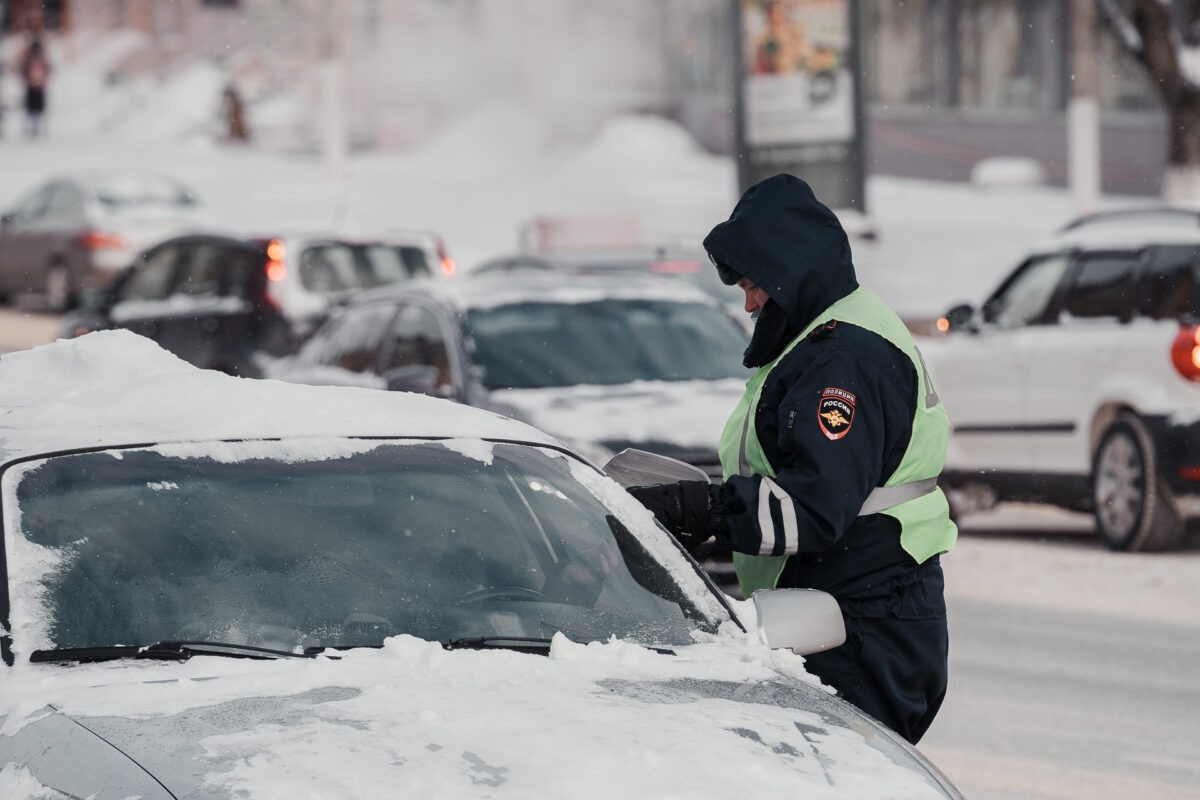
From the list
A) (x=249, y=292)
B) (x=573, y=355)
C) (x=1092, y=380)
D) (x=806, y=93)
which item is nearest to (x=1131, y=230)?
(x=1092, y=380)

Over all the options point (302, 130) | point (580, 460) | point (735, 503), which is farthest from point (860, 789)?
point (302, 130)

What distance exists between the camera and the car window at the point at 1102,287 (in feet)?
40.1

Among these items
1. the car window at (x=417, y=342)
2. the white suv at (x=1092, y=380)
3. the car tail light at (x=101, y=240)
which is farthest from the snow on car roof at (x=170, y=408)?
the car tail light at (x=101, y=240)

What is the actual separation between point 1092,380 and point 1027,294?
3.23ft

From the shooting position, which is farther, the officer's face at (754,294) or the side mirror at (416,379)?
the side mirror at (416,379)

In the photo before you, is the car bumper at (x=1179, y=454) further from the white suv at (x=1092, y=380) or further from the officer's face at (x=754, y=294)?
the officer's face at (x=754, y=294)

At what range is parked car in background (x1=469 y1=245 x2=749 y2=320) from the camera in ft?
52.2

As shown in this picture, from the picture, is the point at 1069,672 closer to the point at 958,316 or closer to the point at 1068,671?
the point at 1068,671

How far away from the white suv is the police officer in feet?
23.6

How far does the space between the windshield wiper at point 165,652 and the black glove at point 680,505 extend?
1015 mm

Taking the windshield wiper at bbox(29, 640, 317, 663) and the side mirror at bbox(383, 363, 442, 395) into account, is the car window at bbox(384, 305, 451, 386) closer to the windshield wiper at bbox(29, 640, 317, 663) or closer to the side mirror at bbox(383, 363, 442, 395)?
the side mirror at bbox(383, 363, 442, 395)

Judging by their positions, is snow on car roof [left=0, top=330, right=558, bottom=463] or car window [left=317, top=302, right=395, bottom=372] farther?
car window [left=317, top=302, right=395, bottom=372]

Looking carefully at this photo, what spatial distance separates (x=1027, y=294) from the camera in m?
13.1

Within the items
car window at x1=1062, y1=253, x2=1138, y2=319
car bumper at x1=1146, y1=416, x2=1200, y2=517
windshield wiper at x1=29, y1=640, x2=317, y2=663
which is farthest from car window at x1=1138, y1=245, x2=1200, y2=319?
windshield wiper at x1=29, y1=640, x2=317, y2=663
